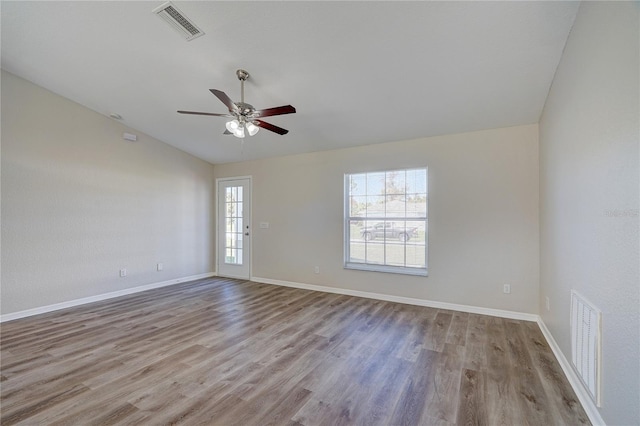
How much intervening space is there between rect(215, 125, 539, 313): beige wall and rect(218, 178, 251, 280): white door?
1.24 metres

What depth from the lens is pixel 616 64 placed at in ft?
4.77

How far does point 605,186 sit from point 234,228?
18.7 feet

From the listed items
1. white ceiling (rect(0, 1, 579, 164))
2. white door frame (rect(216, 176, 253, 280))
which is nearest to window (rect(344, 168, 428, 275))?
white ceiling (rect(0, 1, 579, 164))

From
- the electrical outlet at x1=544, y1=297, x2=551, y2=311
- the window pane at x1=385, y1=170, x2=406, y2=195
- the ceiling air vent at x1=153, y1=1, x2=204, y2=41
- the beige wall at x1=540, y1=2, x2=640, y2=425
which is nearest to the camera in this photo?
the beige wall at x1=540, y1=2, x2=640, y2=425

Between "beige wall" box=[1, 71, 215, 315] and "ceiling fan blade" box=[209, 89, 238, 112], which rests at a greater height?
"ceiling fan blade" box=[209, 89, 238, 112]

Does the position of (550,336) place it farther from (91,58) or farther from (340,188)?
(91,58)

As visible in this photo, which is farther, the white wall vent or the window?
the window

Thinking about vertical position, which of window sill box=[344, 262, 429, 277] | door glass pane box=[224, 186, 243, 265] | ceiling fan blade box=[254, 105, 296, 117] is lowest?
window sill box=[344, 262, 429, 277]

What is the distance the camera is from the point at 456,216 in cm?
384

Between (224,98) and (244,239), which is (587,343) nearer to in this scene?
(224,98)

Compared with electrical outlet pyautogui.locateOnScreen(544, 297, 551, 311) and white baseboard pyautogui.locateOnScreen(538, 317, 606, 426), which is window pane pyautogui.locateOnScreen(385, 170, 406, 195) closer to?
electrical outlet pyautogui.locateOnScreen(544, 297, 551, 311)

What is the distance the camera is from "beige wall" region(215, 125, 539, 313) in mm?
3477

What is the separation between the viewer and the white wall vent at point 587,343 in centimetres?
162

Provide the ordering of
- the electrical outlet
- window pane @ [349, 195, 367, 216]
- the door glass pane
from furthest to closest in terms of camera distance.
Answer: the door glass pane → window pane @ [349, 195, 367, 216] → the electrical outlet
